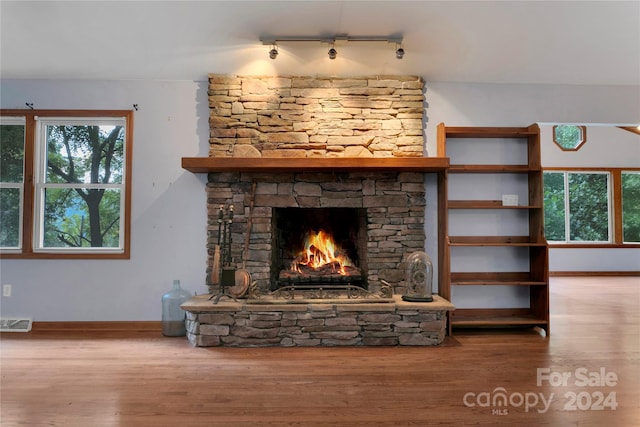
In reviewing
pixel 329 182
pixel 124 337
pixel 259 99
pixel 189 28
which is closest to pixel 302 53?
pixel 259 99

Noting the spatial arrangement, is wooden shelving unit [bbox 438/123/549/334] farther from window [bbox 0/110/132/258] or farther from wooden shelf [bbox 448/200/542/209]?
window [bbox 0/110/132/258]

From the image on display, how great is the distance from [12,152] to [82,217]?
956 mm

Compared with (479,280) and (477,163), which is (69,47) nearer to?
(477,163)

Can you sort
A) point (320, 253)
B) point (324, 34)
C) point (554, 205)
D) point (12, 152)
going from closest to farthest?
point (324, 34) < point (12, 152) < point (320, 253) < point (554, 205)

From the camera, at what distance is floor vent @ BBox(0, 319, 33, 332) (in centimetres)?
366

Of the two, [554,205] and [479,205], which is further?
[554,205]

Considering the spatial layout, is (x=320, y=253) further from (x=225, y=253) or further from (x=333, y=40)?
(x=333, y=40)

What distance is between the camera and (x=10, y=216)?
3891 mm

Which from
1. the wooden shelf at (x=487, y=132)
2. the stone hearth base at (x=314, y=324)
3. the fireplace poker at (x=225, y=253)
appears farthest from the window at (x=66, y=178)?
the wooden shelf at (x=487, y=132)

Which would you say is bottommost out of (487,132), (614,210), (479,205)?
(479,205)

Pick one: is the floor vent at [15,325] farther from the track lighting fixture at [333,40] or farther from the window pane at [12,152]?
the track lighting fixture at [333,40]

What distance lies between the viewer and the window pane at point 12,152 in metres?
3.90

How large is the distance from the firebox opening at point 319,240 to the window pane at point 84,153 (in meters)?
1.74

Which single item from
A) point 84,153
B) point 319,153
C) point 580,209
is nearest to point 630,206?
point 580,209
